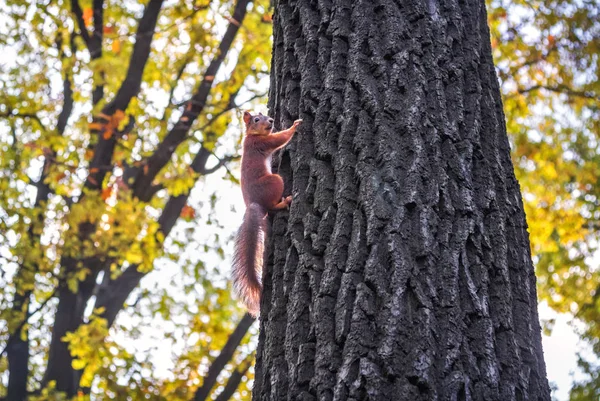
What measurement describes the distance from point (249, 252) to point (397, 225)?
1092 millimetres

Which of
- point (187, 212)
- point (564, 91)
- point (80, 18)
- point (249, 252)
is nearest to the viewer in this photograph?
point (249, 252)

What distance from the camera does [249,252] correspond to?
2.82m

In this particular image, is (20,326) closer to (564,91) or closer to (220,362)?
(220,362)

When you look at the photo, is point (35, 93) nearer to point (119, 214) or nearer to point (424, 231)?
point (119, 214)

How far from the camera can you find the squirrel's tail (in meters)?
2.74

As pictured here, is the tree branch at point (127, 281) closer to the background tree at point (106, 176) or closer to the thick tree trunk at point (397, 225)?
the background tree at point (106, 176)

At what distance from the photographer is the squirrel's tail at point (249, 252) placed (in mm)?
2742

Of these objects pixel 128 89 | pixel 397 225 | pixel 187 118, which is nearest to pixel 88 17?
pixel 128 89

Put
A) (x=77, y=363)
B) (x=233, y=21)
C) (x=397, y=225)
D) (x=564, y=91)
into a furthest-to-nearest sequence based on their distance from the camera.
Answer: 1. (x=564, y=91)
2. (x=233, y=21)
3. (x=77, y=363)
4. (x=397, y=225)

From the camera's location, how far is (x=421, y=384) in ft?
5.24

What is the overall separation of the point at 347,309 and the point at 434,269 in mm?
237

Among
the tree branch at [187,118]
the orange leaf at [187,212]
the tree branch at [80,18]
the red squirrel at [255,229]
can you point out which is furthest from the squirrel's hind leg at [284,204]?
the orange leaf at [187,212]

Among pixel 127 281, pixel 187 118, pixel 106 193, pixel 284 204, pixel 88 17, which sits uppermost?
pixel 88 17

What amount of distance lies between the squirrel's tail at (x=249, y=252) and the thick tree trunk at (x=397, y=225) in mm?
577
